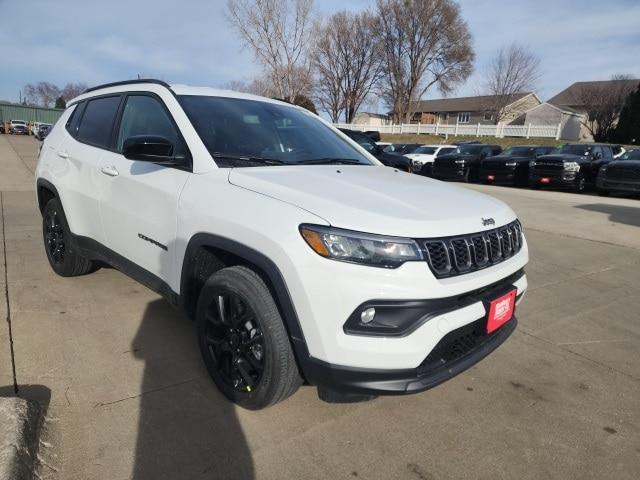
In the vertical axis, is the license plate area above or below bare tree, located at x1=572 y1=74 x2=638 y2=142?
below

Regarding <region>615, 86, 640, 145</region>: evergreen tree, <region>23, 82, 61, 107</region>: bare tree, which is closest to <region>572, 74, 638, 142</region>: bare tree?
<region>615, 86, 640, 145</region>: evergreen tree

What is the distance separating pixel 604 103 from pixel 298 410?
54.5m

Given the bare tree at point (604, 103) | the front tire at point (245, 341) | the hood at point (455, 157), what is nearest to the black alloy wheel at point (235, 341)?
the front tire at point (245, 341)

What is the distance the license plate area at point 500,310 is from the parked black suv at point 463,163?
16.5 meters

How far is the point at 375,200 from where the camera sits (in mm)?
2336

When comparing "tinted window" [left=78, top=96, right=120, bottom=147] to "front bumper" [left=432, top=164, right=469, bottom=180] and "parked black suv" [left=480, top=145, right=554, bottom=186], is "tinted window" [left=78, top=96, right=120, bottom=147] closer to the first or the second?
"parked black suv" [left=480, top=145, right=554, bottom=186]

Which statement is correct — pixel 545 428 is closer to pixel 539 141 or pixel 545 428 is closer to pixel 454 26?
pixel 539 141

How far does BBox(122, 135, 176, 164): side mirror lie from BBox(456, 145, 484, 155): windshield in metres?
17.7

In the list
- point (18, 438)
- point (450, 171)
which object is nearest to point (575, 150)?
point (450, 171)

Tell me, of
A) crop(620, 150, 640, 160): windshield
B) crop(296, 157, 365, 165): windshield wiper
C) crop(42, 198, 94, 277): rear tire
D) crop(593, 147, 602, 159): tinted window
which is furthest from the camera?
crop(593, 147, 602, 159): tinted window

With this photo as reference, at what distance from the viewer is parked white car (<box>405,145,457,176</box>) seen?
64.7ft

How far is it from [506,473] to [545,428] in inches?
20.6

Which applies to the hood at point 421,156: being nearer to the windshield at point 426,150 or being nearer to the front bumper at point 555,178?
the windshield at point 426,150

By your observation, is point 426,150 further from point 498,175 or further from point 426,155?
point 498,175
